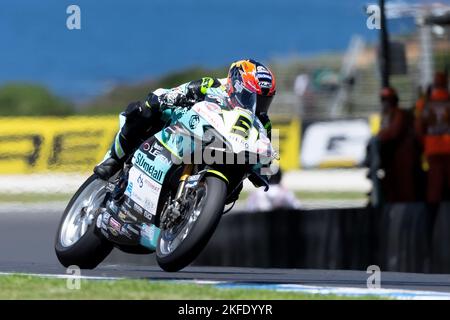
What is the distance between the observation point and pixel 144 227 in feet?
26.2

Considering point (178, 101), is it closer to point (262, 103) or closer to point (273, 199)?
point (262, 103)

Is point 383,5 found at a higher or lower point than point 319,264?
higher

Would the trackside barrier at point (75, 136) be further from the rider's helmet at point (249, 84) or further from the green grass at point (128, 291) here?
the green grass at point (128, 291)

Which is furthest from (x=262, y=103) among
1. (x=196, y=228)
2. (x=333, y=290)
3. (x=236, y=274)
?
(x=236, y=274)

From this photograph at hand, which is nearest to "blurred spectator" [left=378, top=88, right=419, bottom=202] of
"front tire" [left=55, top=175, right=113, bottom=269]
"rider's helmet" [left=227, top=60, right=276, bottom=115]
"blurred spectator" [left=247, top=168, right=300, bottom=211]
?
"blurred spectator" [left=247, top=168, right=300, bottom=211]

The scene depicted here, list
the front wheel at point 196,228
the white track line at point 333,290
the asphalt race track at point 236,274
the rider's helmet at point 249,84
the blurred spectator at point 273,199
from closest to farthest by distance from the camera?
the white track line at point 333,290 < the front wheel at point 196,228 < the rider's helmet at point 249,84 < the asphalt race track at point 236,274 < the blurred spectator at point 273,199

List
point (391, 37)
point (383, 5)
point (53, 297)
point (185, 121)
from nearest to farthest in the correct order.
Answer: point (53, 297) < point (185, 121) < point (383, 5) < point (391, 37)

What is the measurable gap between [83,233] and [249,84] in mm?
1582

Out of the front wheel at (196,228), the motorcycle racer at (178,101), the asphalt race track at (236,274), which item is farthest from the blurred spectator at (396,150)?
the front wheel at (196,228)

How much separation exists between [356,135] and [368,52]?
9.34 m

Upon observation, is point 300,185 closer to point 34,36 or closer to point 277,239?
point 277,239

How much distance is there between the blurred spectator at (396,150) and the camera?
13.6m

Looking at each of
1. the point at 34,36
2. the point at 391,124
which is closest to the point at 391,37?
the point at 391,124

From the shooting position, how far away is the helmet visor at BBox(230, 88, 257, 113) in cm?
768
